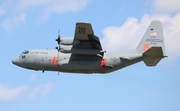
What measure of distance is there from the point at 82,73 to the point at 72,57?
190 centimetres

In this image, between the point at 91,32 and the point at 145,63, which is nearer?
the point at 91,32

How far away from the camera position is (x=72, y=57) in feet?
113

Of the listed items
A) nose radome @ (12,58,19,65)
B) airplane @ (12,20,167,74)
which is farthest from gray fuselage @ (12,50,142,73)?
nose radome @ (12,58,19,65)

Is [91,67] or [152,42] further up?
[152,42]

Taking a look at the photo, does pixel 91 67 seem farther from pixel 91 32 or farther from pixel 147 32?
pixel 147 32

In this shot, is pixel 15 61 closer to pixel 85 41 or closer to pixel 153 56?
pixel 85 41

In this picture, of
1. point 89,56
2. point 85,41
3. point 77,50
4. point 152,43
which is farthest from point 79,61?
point 152,43

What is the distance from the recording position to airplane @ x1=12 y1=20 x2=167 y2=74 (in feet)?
108

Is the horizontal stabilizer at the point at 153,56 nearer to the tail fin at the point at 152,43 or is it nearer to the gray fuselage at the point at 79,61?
the tail fin at the point at 152,43

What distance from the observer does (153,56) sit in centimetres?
3369

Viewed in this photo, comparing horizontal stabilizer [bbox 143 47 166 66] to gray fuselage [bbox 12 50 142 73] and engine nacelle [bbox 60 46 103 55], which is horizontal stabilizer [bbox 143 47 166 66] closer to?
gray fuselage [bbox 12 50 142 73]

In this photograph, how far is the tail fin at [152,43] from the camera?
33719 mm

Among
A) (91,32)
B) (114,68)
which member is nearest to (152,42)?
(114,68)

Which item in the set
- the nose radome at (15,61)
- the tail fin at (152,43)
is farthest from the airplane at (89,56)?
the nose radome at (15,61)
